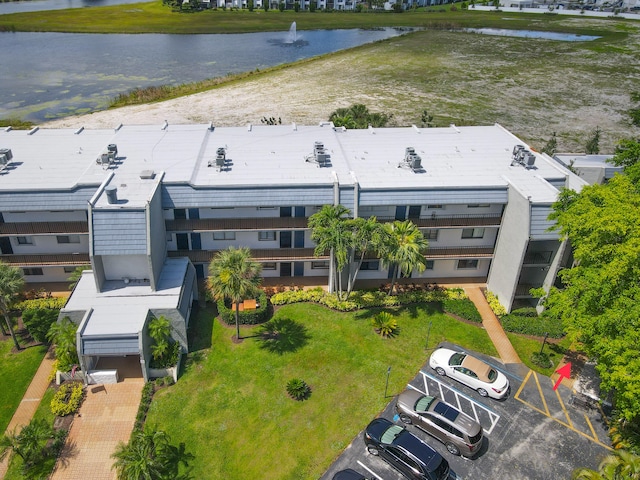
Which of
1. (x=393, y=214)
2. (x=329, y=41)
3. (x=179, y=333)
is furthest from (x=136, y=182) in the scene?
(x=329, y=41)

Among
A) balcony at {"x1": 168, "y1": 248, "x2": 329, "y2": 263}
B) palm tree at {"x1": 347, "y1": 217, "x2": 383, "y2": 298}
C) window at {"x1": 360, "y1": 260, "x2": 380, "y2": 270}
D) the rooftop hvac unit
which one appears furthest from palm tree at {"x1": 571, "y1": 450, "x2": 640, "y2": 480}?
the rooftop hvac unit

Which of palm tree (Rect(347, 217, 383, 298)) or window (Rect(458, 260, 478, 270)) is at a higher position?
palm tree (Rect(347, 217, 383, 298))

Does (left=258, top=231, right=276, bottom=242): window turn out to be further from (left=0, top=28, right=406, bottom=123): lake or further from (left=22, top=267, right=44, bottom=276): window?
(left=0, top=28, right=406, bottom=123): lake

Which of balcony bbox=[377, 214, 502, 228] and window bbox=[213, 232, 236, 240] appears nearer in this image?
balcony bbox=[377, 214, 502, 228]

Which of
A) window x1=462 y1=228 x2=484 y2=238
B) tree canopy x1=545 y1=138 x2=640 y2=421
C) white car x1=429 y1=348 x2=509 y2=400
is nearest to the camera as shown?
tree canopy x1=545 y1=138 x2=640 y2=421

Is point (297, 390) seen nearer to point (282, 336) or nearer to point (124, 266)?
point (282, 336)

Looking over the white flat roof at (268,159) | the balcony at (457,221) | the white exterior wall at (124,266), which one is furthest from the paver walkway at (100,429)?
the balcony at (457,221)

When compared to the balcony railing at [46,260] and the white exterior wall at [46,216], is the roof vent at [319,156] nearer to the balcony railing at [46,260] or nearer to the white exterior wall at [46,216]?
the white exterior wall at [46,216]

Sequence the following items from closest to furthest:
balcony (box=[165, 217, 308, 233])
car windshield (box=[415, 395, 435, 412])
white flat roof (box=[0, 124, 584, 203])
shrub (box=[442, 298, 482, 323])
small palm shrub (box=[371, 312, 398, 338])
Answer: car windshield (box=[415, 395, 435, 412]) → small palm shrub (box=[371, 312, 398, 338]) → balcony (box=[165, 217, 308, 233]) → shrub (box=[442, 298, 482, 323]) → white flat roof (box=[0, 124, 584, 203])
